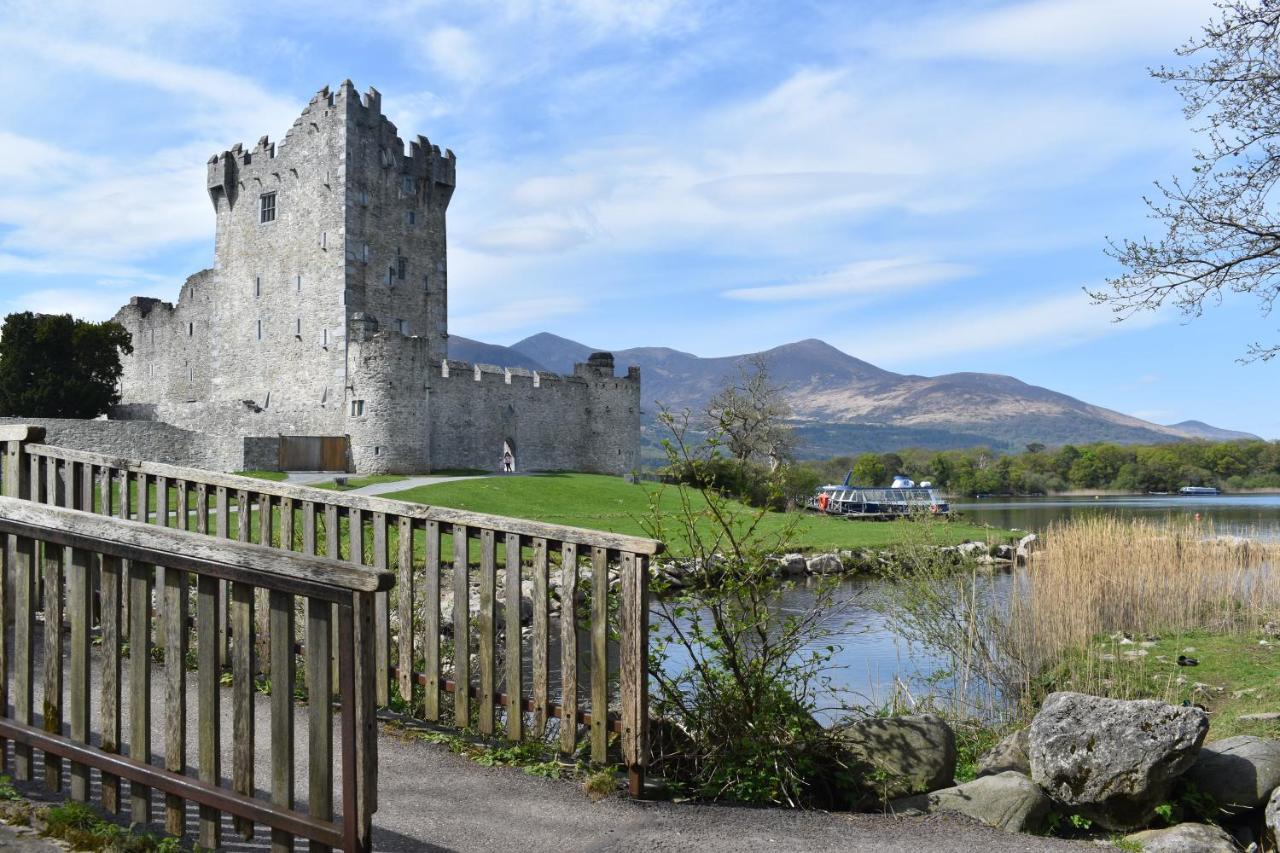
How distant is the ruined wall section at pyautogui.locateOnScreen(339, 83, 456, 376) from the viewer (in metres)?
46.7

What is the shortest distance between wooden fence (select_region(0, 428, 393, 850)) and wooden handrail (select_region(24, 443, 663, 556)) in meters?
1.67

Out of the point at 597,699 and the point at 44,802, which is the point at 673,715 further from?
the point at 44,802

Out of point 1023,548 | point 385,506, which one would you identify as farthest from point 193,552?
point 1023,548

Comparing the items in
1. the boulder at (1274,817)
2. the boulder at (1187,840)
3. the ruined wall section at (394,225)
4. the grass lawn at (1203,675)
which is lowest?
the grass lawn at (1203,675)

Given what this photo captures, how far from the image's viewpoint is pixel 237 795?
413 centimetres

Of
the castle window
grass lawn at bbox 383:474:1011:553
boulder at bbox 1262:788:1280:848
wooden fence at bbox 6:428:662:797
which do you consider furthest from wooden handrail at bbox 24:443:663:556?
the castle window

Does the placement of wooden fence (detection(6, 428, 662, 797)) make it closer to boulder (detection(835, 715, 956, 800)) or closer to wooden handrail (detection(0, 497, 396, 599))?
wooden handrail (detection(0, 497, 396, 599))

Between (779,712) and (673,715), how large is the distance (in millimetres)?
721

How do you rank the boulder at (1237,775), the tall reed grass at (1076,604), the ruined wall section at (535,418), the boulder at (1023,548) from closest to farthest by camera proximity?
the boulder at (1237,775)
the tall reed grass at (1076,604)
the boulder at (1023,548)
the ruined wall section at (535,418)

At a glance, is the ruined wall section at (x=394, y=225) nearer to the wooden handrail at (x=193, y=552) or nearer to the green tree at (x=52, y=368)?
the green tree at (x=52, y=368)

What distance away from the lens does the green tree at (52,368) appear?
1895 inches

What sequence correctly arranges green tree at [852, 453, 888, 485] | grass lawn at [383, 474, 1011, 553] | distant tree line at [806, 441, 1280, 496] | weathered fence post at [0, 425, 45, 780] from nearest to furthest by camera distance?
weathered fence post at [0, 425, 45, 780] < grass lawn at [383, 474, 1011, 553] < green tree at [852, 453, 888, 485] < distant tree line at [806, 441, 1280, 496]

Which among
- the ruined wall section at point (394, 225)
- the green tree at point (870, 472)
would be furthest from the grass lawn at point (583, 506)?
the green tree at point (870, 472)

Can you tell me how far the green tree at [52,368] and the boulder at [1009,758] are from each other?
50.0 m
